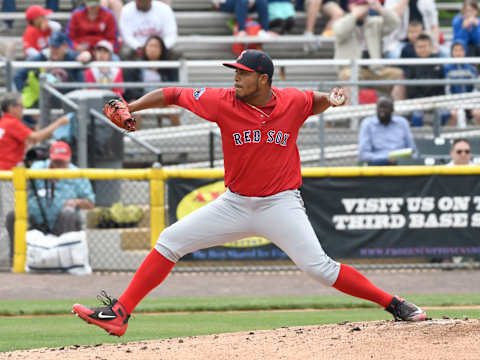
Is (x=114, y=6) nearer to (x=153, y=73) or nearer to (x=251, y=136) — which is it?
(x=153, y=73)

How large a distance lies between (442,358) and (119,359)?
6.35 ft

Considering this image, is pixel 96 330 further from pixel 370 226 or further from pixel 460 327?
pixel 370 226

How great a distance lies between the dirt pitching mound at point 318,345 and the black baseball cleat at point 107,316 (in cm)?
14

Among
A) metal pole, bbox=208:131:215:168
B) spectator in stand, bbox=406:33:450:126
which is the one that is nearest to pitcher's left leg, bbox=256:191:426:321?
metal pole, bbox=208:131:215:168

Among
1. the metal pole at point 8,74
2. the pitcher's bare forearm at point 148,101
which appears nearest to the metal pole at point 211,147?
the metal pole at point 8,74

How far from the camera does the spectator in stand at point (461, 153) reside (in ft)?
36.1

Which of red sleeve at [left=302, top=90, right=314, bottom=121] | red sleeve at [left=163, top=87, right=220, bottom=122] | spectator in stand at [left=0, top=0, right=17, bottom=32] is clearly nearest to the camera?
red sleeve at [left=163, top=87, right=220, bottom=122]

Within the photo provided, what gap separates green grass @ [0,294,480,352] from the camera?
6.78m

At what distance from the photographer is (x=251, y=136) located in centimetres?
568

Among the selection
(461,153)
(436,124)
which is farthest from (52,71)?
(461,153)

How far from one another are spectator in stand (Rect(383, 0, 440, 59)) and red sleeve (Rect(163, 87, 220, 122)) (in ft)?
30.6

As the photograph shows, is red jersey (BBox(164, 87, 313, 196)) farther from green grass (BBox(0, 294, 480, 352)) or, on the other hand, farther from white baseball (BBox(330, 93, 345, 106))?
green grass (BBox(0, 294, 480, 352))

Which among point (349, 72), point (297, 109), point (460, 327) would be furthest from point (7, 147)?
point (460, 327)

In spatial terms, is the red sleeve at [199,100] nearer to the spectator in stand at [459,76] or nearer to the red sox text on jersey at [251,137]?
the red sox text on jersey at [251,137]
